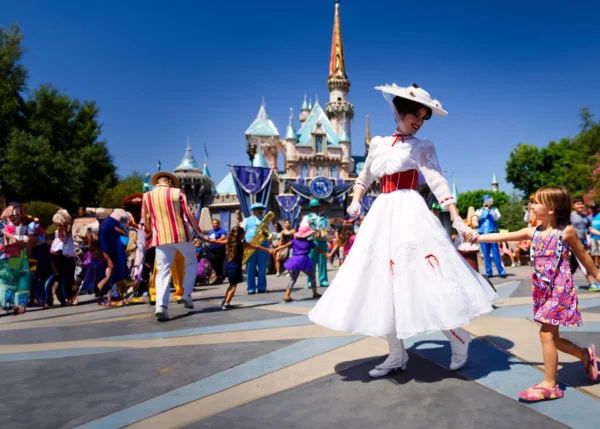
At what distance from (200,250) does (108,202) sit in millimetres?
25824

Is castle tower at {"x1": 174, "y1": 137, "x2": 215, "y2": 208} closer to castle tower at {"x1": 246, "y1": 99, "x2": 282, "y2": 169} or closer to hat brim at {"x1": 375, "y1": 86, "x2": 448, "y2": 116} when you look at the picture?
castle tower at {"x1": 246, "y1": 99, "x2": 282, "y2": 169}

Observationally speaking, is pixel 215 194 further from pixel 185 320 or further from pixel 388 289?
pixel 388 289

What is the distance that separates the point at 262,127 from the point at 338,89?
490 inches

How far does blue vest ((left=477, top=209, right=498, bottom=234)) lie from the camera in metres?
9.03

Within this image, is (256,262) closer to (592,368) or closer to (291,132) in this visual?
(592,368)

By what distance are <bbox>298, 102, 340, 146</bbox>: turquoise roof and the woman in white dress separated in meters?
43.5

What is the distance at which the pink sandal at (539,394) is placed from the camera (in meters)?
2.32

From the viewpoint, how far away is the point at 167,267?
5.67 meters

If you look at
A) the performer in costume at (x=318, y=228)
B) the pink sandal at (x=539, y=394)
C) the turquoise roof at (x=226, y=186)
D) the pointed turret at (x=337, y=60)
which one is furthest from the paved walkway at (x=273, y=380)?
the pointed turret at (x=337, y=60)

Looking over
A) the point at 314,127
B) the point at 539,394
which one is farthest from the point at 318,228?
the point at 314,127

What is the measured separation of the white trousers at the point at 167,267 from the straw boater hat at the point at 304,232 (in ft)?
6.11

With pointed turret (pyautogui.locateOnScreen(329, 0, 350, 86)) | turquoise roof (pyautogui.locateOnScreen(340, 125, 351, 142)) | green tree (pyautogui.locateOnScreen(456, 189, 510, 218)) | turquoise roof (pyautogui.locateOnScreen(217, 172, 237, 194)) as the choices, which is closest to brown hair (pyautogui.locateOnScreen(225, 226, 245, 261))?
turquoise roof (pyautogui.locateOnScreen(217, 172, 237, 194))

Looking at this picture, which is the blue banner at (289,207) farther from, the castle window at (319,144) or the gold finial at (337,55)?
the gold finial at (337,55)

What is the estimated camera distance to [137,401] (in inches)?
101
